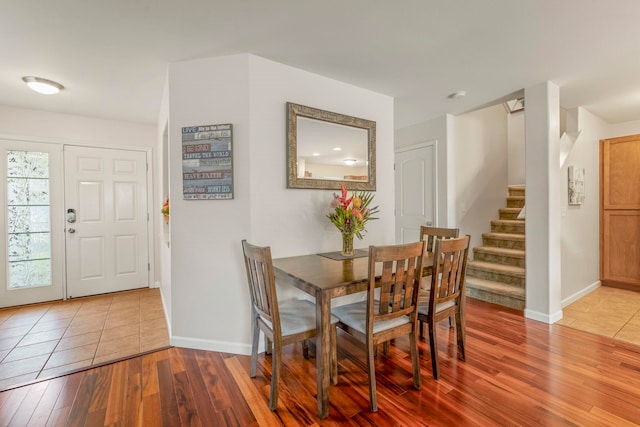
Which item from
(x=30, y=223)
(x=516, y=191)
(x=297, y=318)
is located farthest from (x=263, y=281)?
(x=516, y=191)

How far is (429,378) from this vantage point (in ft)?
6.32

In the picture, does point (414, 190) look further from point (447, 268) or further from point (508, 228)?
point (447, 268)

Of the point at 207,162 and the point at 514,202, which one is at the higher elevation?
the point at 207,162

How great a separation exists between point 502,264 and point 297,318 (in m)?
3.10

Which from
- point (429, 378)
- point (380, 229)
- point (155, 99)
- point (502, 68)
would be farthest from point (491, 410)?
point (155, 99)

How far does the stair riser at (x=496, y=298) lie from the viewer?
3.11 m

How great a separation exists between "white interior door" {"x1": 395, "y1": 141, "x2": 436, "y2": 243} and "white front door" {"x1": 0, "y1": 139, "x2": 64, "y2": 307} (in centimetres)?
453

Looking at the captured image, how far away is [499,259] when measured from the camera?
3.75 metres

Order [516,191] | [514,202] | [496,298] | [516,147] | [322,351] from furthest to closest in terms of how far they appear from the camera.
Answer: [516,147], [516,191], [514,202], [496,298], [322,351]

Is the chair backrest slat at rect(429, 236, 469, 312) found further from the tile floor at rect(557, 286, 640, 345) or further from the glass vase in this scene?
the tile floor at rect(557, 286, 640, 345)

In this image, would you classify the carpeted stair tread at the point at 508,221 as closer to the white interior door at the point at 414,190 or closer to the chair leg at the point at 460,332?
the white interior door at the point at 414,190

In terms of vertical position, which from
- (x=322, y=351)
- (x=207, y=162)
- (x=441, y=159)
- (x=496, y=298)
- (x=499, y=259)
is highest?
(x=441, y=159)

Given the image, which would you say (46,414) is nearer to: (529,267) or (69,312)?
(69,312)

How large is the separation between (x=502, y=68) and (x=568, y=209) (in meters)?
1.90
